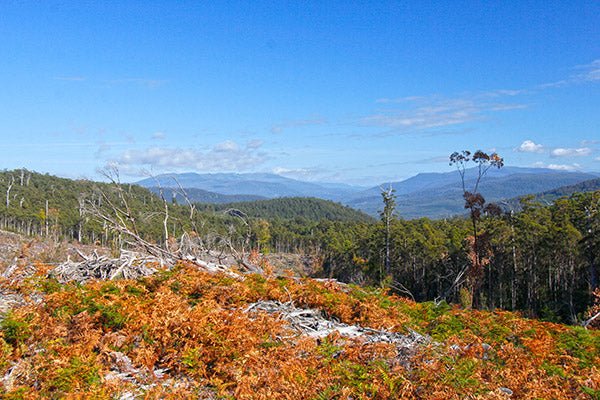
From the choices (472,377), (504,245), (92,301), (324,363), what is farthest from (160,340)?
(504,245)

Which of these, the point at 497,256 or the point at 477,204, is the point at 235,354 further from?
the point at 497,256

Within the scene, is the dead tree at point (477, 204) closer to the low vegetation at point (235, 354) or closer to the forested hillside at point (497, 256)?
the forested hillside at point (497, 256)

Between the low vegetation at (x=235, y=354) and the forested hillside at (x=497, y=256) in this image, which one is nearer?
the low vegetation at (x=235, y=354)

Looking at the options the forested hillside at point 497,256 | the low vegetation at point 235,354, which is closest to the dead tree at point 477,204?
the forested hillside at point 497,256

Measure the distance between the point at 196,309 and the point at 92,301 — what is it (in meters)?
1.57

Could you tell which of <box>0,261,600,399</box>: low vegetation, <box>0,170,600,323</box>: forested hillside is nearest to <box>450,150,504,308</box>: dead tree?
<box>0,170,600,323</box>: forested hillside

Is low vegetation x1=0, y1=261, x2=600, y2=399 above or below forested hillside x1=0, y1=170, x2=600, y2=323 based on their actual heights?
above

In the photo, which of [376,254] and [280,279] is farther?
[376,254]

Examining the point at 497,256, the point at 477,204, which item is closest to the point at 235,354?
the point at 477,204

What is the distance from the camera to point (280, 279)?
9.66 meters

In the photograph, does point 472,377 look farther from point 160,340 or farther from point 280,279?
point 280,279

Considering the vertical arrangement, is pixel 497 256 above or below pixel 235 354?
below

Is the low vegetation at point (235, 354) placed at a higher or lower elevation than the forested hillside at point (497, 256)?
higher

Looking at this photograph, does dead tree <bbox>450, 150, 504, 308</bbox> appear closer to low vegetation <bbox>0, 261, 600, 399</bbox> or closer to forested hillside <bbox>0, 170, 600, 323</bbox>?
forested hillside <bbox>0, 170, 600, 323</bbox>
